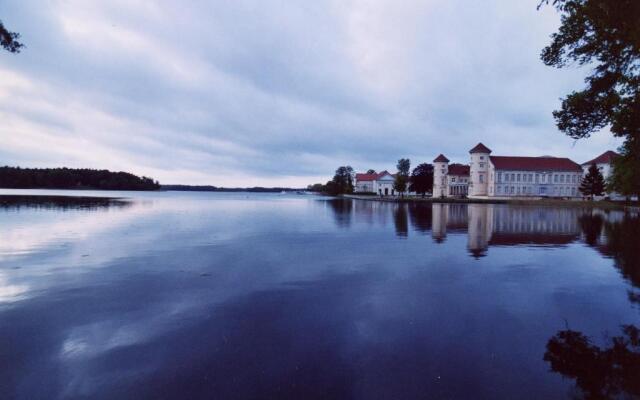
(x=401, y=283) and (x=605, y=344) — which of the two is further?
(x=401, y=283)

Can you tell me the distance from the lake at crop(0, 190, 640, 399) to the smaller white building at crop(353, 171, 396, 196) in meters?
143

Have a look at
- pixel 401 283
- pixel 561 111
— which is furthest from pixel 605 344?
pixel 561 111

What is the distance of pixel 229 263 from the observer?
47.0 feet

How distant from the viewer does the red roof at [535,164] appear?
342 feet

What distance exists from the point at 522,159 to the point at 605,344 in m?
119

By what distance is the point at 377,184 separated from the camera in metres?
162

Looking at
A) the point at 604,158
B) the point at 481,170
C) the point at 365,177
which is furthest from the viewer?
the point at 365,177

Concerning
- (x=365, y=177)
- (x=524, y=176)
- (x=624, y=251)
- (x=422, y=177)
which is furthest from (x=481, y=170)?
(x=624, y=251)

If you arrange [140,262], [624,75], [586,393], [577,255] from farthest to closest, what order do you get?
1. [577,255]
2. [140,262]
3. [624,75]
4. [586,393]

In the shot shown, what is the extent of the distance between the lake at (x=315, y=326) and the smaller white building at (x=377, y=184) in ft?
468

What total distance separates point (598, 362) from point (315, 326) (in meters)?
5.43

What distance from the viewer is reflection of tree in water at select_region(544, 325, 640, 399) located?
5.27 metres

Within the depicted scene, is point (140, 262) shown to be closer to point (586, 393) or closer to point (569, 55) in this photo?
point (586, 393)

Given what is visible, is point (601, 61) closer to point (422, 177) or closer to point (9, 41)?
point (9, 41)
